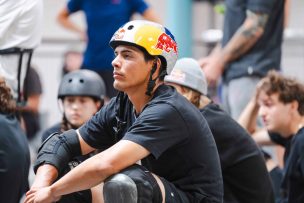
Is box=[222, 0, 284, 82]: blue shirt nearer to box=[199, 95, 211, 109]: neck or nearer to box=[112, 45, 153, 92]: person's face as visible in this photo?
box=[199, 95, 211, 109]: neck

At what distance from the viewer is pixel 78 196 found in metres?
4.83

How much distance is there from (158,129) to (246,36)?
101 inches

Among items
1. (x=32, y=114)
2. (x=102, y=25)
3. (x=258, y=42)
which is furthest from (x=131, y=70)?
(x=32, y=114)

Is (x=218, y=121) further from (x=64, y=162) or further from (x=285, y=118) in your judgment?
(x=64, y=162)

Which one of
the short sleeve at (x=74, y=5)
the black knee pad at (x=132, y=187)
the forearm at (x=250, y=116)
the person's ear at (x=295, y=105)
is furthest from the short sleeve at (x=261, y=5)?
the black knee pad at (x=132, y=187)

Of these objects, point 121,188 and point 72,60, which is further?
point 72,60

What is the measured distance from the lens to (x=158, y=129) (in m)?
4.42

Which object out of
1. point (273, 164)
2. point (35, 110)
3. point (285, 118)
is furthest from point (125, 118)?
point (35, 110)

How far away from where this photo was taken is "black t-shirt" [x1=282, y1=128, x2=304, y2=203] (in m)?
5.52

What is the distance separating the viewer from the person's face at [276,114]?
19.6ft

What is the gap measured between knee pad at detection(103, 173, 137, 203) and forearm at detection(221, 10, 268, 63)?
2727 mm

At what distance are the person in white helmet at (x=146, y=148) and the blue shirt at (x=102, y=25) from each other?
8.56 feet

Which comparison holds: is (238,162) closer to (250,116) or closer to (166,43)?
(250,116)

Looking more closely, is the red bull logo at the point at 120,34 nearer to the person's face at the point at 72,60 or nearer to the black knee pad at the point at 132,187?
the black knee pad at the point at 132,187
